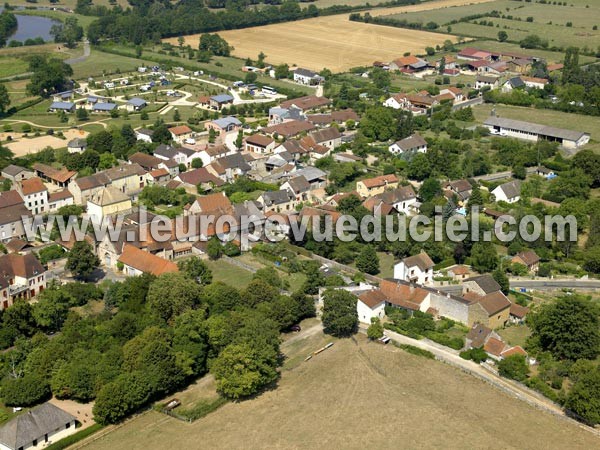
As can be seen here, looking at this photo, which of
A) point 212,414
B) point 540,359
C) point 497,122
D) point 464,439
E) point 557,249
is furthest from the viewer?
point 497,122

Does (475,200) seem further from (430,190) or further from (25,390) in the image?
(25,390)

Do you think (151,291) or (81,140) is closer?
(151,291)

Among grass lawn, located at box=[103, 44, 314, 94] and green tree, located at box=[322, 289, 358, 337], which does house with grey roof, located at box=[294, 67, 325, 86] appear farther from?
green tree, located at box=[322, 289, 358, 337]

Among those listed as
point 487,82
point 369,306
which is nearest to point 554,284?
point 369,306

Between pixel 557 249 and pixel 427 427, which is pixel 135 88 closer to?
pixel 557 249

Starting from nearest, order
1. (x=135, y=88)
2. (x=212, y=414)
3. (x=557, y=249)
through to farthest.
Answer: (x=212, y=414) < (x=557, y=249) < (x=135, y=88)

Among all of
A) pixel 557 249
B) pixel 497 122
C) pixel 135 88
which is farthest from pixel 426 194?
pixel 135 88

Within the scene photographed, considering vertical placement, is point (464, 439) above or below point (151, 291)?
below
